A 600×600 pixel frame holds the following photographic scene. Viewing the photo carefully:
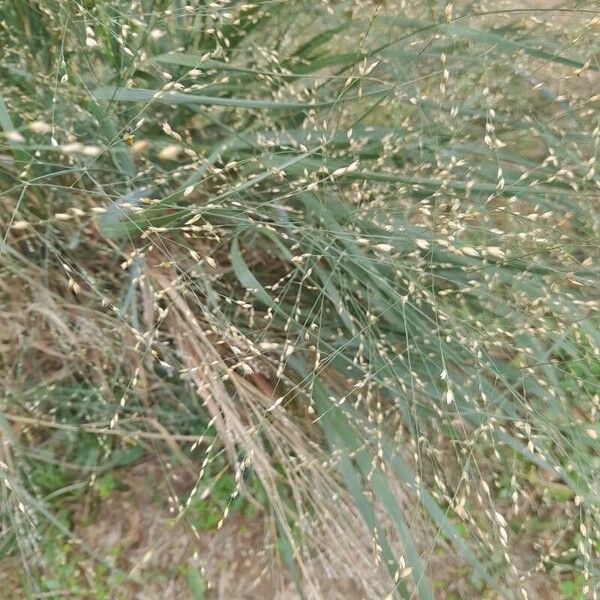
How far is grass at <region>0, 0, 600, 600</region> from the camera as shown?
37.9 inches

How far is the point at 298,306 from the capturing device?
44.1 inches

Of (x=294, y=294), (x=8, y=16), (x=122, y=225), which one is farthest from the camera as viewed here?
(x=294, y=294)

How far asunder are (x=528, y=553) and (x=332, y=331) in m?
0.61

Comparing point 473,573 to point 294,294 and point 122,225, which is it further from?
point 122,225

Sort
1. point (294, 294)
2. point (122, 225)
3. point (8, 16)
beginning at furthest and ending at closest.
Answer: point (294, 294), point (8, 16), point (122, 225)

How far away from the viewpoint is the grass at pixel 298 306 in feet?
3.16

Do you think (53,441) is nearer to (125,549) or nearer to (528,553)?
(125,549)

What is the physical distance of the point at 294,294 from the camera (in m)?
1.16

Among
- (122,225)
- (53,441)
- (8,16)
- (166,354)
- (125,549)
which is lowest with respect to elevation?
(125,549)

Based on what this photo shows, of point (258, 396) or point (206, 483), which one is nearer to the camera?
point (258, 396)

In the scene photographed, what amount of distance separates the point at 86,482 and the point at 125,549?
152 mm

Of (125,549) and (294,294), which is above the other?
(294,294)

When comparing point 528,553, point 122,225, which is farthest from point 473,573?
point 122,225

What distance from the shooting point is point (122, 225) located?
88 cm
